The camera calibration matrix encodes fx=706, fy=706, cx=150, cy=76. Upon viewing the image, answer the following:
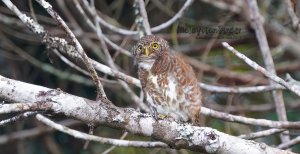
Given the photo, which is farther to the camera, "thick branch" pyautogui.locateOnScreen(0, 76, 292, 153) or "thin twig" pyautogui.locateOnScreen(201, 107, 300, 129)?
"thin twig" pyautogui.locateOnScreen(201, 107, 300, 129)

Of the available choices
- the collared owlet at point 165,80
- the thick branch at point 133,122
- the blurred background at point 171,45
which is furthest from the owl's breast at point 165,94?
the blurred background at point 171,45

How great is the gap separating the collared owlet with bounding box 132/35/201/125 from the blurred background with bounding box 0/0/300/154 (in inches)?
65.8

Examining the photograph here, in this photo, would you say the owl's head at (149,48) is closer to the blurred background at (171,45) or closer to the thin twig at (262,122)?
the thin twig at (262,122)

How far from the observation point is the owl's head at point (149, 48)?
3.32 metres

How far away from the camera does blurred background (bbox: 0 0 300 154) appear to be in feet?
17.4

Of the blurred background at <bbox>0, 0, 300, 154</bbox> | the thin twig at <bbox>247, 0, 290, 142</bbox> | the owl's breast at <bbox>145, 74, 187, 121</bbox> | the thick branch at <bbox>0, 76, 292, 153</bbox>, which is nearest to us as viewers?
the thick branch at <bbox>0, 76, 292, 153</bbox>

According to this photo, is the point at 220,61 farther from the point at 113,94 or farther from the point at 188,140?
the point at 188,140

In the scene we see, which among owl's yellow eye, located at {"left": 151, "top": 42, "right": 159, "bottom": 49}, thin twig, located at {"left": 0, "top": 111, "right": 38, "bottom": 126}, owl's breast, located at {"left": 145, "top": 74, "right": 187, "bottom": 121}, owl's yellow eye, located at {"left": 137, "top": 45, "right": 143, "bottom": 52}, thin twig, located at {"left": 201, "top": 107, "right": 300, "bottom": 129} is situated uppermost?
owl's yellow eye, located at {"left": 151, "top": 42, "right": 159, "bottom": 49}

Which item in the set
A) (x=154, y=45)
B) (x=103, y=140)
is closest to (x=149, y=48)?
(x=154, y=45)

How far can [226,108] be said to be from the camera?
A: 5.15 meters

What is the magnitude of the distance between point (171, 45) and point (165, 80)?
1.95m

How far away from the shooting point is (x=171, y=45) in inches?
206

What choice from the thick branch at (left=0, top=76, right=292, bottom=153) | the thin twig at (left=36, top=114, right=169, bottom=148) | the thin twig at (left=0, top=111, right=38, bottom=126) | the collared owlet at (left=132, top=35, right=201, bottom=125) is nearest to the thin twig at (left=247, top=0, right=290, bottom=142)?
the collared owlet at (left=132, top=35, right=201, bottom=125)

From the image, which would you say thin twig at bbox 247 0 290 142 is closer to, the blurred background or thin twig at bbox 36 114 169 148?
the blurred background
